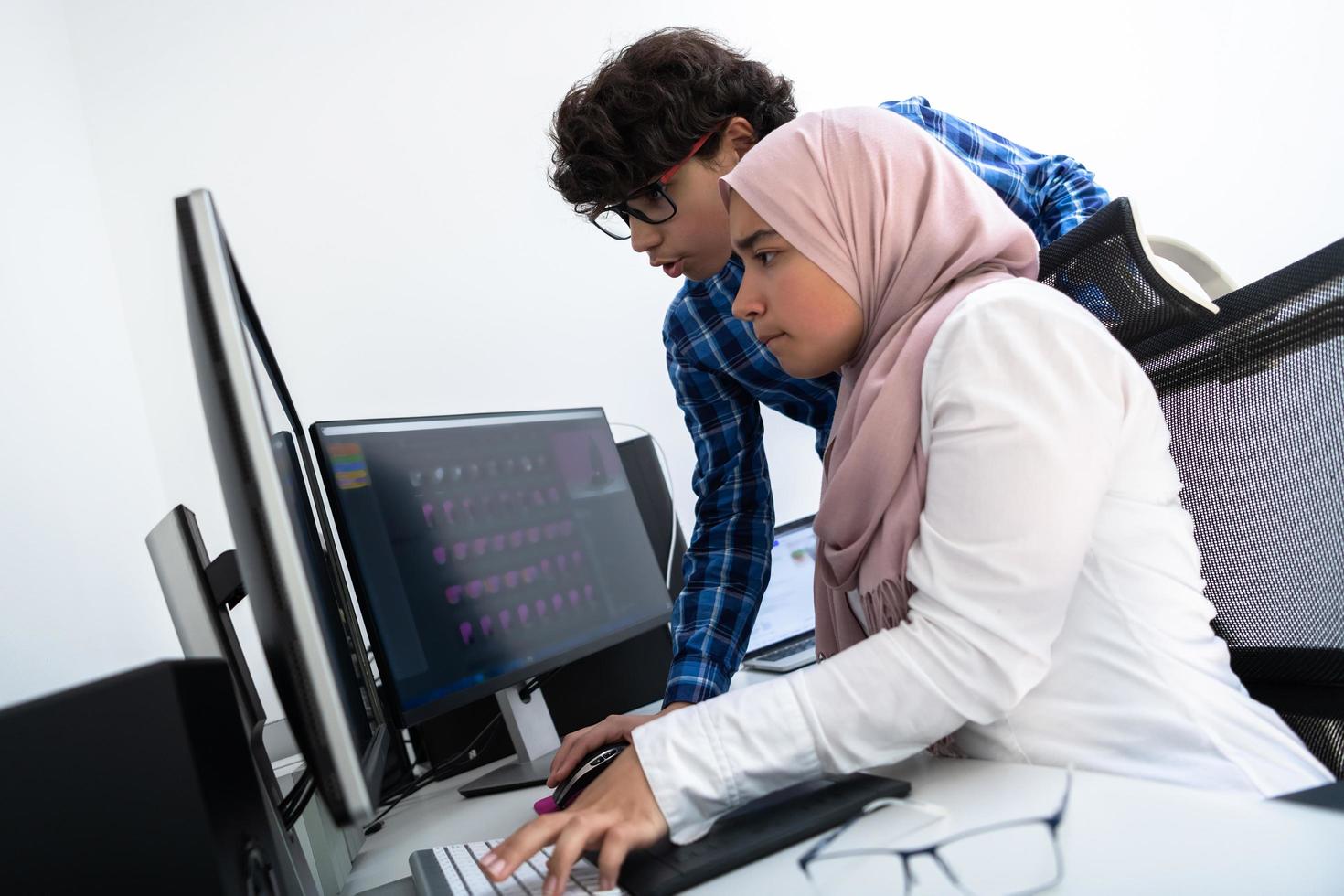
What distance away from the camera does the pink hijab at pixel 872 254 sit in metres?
0.86

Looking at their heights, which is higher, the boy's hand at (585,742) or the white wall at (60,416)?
the white wall at (60,416)

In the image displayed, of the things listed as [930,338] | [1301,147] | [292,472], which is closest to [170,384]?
[292,472]

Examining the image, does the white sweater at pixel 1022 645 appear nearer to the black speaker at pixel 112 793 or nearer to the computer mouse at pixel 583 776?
the computer mouse at pixel 583 776

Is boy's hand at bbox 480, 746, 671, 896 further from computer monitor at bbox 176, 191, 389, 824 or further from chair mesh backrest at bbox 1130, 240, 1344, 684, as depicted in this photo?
chair mesh backrest at bbox 1130, 240, 1344, 684

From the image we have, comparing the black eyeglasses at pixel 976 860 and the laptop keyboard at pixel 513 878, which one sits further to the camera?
the laptop keyboard at pixel 513 878

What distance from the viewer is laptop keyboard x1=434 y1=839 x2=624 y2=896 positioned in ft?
2.13

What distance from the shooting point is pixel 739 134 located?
4.51 feet

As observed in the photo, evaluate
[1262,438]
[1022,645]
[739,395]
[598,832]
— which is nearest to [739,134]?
[739,395]

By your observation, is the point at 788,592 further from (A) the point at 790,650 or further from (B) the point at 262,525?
(B) the point at 262,525

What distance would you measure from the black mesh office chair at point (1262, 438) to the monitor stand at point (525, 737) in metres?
0.81

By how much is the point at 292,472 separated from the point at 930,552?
58 centimetres

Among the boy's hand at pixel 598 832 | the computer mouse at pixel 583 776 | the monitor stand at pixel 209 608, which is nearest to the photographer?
the boy's hand at pixel 598 832

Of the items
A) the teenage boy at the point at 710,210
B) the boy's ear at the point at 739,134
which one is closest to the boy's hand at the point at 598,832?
the teenage boy at the point at 710,210

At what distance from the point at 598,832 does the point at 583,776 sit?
24 centimetres
